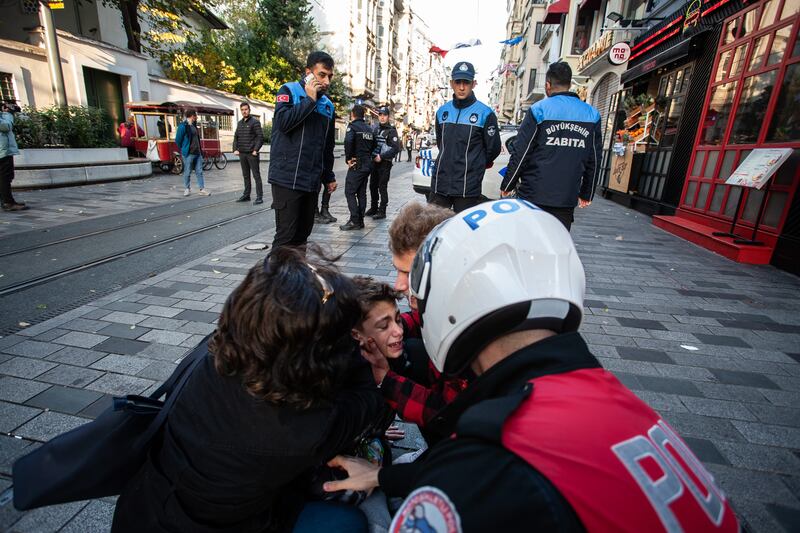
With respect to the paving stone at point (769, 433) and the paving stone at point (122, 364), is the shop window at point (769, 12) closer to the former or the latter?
the paving stone at point (769, 433)

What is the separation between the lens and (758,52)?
21.0ft

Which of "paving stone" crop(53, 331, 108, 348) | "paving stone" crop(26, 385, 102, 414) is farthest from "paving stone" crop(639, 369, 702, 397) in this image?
"paving stone" crop(53, 331, 108, 348)

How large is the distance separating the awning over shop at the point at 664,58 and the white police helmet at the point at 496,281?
9.46m

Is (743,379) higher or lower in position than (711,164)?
lower

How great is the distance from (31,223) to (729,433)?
28.1 feet

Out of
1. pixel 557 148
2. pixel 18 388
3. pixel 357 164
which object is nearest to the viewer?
pixel 18 388

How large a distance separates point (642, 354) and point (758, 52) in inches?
→ 246

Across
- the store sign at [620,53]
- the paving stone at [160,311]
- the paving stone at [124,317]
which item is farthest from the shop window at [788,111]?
the paving stone at [124,317]

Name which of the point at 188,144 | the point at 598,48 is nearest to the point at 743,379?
the point at 188,144

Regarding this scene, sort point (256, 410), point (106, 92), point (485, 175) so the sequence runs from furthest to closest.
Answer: point (106, 92) < point (485, 175) < point (256, 410)

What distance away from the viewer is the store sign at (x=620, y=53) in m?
11.1

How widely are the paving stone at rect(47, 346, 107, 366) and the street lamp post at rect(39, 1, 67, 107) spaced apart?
11.9m

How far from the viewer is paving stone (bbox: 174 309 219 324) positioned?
3.40m

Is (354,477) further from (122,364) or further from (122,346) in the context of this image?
(122,346)
